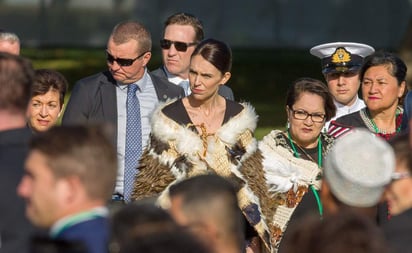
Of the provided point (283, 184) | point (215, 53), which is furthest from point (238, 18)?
point (283, 184)

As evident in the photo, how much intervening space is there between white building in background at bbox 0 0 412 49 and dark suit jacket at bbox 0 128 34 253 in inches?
830

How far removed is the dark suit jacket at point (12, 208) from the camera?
589cm

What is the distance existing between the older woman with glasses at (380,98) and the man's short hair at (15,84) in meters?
3.45

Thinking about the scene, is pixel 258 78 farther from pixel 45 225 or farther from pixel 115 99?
pixel 45 225

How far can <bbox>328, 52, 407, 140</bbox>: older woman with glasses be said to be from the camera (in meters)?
9.34

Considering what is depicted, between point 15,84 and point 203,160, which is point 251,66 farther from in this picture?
point 15,84

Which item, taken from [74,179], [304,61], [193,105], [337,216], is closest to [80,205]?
[74,179]

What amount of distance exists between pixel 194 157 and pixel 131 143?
829 mm

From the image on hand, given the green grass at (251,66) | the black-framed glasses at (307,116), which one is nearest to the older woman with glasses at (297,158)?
the black-framed glasses at (307,116)

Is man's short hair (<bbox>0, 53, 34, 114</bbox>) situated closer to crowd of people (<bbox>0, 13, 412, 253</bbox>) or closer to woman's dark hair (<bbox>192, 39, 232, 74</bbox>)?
crowd of people (<bbox>0, 13, 412, 253</bbox>)

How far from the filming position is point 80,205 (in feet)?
17.3

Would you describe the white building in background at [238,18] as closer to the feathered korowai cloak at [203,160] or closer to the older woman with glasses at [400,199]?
the feathered korowai cloak at [203,160]

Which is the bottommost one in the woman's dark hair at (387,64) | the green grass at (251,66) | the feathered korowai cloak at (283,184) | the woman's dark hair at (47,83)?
the green grass at (251,66)

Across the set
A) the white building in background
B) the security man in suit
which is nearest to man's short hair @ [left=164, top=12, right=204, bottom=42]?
the security man in suit
